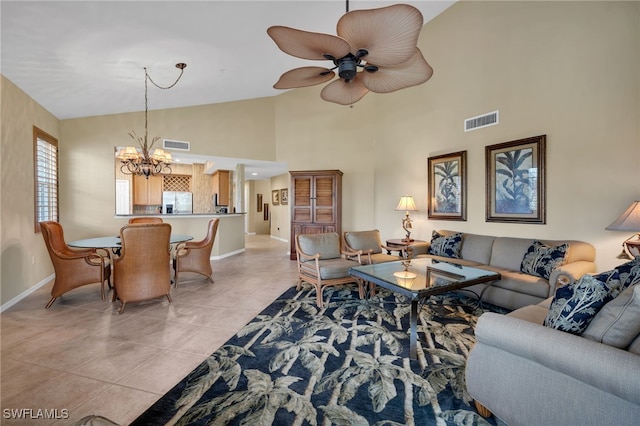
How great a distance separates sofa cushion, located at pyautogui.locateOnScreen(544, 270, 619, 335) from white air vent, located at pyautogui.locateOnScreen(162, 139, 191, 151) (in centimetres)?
Answer: 639

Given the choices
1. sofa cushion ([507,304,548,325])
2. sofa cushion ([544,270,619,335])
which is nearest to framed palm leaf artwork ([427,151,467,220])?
sofa cushion ([507,304,548,325])

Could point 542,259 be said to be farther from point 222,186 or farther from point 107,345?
point 222,186

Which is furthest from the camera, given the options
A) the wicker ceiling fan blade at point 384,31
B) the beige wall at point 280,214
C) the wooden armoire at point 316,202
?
the beige wall at point 280,214

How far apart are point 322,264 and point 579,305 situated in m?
2.65

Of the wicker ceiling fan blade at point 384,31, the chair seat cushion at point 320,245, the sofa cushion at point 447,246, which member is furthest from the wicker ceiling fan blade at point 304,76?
the sofa cushion at point 447,246

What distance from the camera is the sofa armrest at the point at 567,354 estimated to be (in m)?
1.16

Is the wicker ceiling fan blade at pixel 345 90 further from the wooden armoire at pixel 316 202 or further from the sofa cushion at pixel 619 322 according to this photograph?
the wooden armoire at pixel 316 202

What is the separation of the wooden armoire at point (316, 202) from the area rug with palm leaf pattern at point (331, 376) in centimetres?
335

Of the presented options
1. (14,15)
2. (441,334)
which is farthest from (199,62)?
(441,334)

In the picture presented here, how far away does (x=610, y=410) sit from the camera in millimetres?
1217

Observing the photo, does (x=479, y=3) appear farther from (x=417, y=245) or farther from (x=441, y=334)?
(x=441, y=334)

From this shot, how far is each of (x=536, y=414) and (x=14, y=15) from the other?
4930 millimetres

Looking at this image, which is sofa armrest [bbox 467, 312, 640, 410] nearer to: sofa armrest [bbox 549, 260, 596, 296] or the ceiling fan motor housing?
sofa armrest [bbox 549, 260, 596, 296]

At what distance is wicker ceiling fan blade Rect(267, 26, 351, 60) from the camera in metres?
1.93
